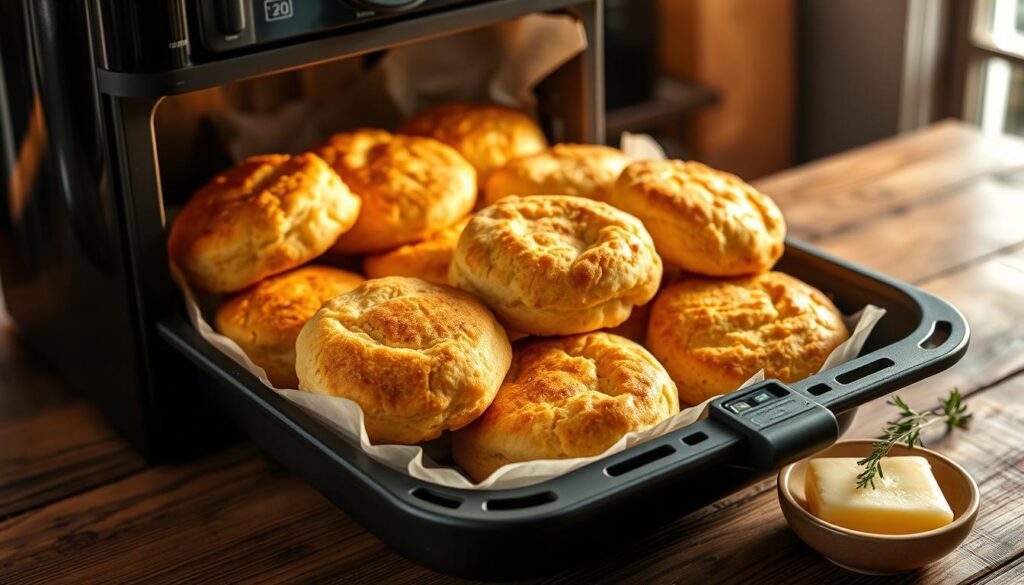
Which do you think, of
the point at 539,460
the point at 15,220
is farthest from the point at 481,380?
the point at 15,220

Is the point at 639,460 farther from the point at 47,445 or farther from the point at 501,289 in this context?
the point at 47,445

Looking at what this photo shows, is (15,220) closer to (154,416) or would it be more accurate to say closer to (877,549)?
(154,416)

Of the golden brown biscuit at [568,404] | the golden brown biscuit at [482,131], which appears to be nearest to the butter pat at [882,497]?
the golden brown biscuit at [568,404]

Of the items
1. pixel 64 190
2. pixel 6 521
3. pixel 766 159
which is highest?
pixel 64 190

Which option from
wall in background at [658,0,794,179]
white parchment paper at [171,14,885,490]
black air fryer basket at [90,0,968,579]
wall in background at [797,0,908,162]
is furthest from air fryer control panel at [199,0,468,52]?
wall in background at [797,0,908,162]

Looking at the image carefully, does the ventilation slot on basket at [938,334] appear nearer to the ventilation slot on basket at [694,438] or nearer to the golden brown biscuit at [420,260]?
the ventilation slot on basket at [694,438]
